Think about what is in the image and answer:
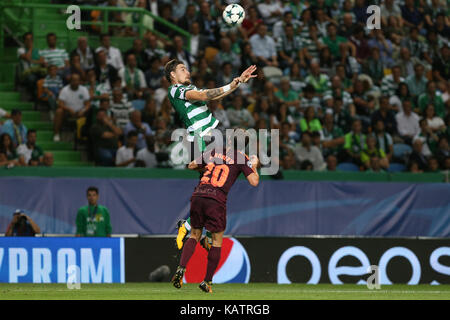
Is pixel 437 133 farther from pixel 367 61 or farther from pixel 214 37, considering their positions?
pixel 214 37

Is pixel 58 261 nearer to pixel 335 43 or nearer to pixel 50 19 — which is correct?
pixel 50 19

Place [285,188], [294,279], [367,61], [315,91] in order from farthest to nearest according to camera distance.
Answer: [367,61], [315,91], [285,188], [294,279]

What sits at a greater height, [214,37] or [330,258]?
[214,37]

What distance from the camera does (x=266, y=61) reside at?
23281 mm

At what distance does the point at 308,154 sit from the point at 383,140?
210cm

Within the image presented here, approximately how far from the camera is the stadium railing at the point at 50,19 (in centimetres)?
2220

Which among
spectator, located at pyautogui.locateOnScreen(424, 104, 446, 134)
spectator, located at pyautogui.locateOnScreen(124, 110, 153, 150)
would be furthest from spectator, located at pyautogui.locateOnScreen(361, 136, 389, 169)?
spectator, located at pyautogui.locateOnScreen(124, 110, 153, 150)

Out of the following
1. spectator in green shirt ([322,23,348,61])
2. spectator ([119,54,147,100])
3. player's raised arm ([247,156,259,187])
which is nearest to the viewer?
player's raised arm ([247,156,259,187])

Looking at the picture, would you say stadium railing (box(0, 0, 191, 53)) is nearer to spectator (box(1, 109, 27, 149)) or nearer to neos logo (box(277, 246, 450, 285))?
spectator (box(1, 109, 27, 149))

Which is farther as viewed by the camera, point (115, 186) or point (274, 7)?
point (274, 7)

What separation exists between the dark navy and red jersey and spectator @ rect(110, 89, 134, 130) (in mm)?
7558

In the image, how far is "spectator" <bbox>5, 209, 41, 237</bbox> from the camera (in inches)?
689

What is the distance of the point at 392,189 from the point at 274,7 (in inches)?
303

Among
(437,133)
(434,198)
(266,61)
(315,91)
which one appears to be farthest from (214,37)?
(434,198)
